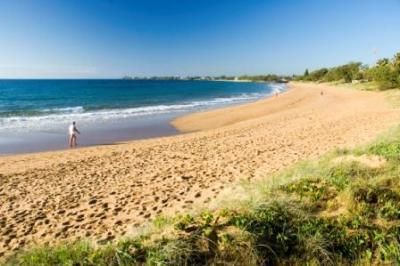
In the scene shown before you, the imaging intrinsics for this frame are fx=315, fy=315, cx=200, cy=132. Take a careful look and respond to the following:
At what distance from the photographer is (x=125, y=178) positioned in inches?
346

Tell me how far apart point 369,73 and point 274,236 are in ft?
198

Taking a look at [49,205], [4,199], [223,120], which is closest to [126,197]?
[49,205]

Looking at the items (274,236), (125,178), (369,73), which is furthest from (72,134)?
(369,73)

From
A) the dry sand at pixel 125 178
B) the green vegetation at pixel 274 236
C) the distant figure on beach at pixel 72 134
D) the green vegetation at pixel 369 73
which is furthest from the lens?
the green vegetation at pixel 369 73

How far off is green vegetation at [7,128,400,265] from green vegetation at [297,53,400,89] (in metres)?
37.2

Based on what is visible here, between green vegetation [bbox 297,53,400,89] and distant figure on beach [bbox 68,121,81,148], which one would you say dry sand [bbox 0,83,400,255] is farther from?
green vegetation [bbox 297,53,400,89]

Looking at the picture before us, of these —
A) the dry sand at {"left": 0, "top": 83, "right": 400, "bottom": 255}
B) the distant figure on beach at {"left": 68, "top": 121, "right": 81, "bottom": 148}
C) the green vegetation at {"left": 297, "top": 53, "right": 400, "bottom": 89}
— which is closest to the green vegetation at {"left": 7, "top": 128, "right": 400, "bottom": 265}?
the dry sand at {"left": 0, "top": 83, "right": 400, "bottom": 255}

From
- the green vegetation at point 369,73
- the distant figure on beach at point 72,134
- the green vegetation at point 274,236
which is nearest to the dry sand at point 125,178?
the green vegetation at point 274,236

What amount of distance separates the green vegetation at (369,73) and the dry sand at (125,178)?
27719 millimetres

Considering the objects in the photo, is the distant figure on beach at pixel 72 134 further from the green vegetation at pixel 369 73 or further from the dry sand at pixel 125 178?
the green vegetation at pixel 369 73

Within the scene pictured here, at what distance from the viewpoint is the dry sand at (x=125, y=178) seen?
5.96 meters

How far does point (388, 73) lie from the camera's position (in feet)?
124

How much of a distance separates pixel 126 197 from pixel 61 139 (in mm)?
11171

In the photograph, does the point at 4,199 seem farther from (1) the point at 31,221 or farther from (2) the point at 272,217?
(2) the point at 272,217
